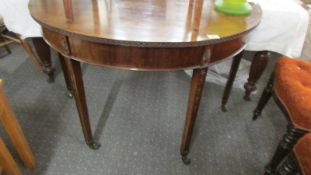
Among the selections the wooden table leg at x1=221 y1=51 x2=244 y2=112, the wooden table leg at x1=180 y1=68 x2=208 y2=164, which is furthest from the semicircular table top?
the wooden table leg at x1=221 y1=51 x2=244 y2=112

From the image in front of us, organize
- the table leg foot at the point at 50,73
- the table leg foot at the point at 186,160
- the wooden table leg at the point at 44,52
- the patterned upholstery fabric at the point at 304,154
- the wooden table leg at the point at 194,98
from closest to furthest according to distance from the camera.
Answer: the patterned upholstery fabric at the point at 304,154 → the wooden table leg at the point at 194,98 → the table leg foot at the point at 186,160 → the wooden table leg at the point at 44,52 → the table leg foot at the point at 50,73

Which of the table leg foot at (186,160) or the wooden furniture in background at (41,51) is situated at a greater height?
the wooden furniture in background at (41,51)

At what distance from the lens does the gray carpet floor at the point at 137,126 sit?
116cm

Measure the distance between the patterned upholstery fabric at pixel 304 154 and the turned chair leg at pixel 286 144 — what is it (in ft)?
0.71

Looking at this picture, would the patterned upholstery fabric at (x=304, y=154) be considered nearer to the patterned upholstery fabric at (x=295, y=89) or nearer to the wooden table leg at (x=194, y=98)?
the patterned upholstery fabric at (x=295, y=89)

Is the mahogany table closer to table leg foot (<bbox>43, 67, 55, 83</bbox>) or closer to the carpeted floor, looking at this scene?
the carpeted floor

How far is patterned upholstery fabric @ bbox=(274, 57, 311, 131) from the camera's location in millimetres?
864

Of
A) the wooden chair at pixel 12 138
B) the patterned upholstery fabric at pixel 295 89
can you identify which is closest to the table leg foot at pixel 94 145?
the wooden chair at pixel 12 138

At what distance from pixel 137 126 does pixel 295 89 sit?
0.86 metres

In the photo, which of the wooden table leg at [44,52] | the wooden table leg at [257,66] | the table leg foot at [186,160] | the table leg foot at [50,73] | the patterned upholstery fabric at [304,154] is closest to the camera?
→ the patterned upholstery fabric at [304,154]

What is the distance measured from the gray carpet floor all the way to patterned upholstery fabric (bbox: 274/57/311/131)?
41cm

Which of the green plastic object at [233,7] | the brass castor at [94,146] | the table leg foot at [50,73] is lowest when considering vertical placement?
the brass castor at [94,146]

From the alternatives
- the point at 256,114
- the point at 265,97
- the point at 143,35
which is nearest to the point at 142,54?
the point at 143,35

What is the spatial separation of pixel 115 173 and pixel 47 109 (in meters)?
0.68
